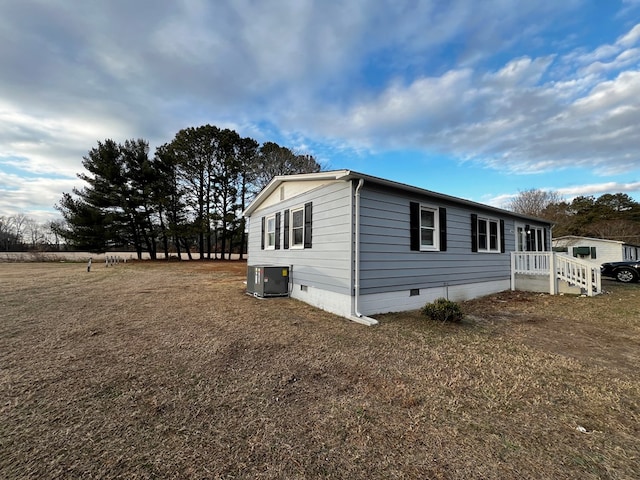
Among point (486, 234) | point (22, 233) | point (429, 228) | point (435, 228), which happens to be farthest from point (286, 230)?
point (22, 233)

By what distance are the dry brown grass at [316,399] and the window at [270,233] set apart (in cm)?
447

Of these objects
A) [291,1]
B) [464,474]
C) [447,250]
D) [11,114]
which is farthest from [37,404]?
[11,114]

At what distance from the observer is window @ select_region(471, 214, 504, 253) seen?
8555 mm

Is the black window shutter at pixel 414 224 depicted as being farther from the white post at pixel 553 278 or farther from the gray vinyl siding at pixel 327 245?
the white post at pixel 553 278

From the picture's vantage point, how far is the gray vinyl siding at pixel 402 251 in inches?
235

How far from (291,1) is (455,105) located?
732cm

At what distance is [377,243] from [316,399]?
397cm

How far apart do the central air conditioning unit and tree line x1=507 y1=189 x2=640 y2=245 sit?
30.4 metres

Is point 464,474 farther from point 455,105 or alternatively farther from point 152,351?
point 455,105

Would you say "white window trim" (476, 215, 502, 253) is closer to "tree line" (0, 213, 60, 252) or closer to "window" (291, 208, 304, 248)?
"window" (291, 208, 304, 248)

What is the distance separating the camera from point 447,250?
7.62 m

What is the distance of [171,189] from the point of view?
24.7 metres

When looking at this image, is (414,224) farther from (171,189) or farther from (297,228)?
(171,189)

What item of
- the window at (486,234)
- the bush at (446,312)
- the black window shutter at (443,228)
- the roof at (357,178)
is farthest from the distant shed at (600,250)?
the bush at (446,312)
